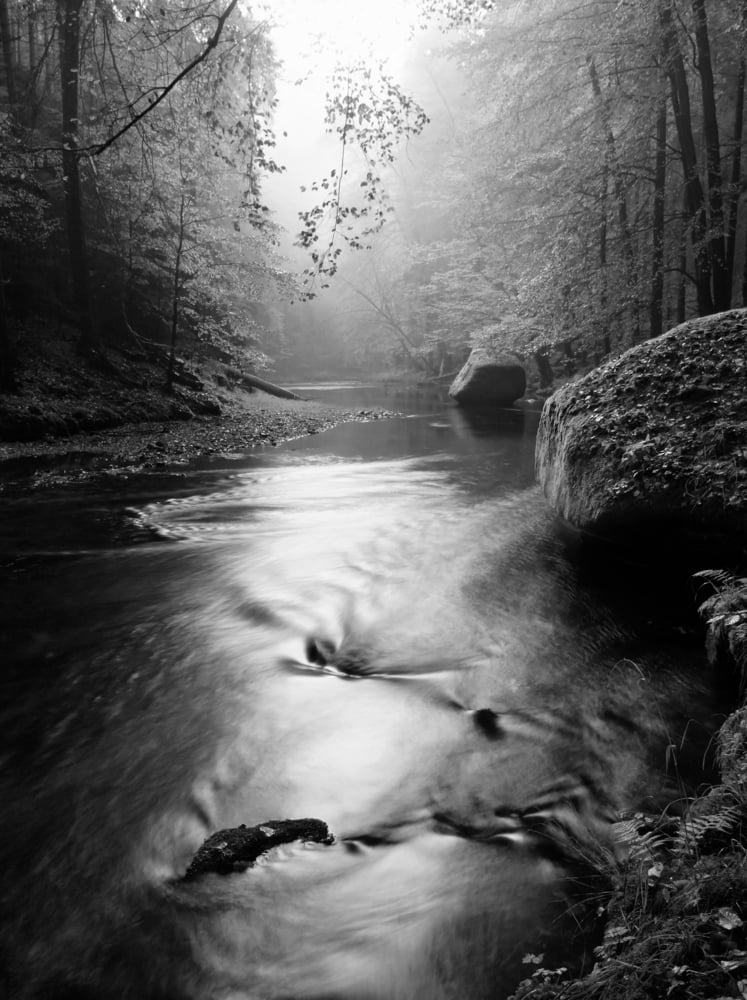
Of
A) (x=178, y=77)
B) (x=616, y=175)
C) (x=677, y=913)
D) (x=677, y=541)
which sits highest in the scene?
(x=616, y=175)

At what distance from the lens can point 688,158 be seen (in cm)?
1162

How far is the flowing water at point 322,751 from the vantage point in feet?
6.33

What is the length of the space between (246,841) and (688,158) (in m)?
14.0

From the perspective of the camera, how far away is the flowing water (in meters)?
1.93

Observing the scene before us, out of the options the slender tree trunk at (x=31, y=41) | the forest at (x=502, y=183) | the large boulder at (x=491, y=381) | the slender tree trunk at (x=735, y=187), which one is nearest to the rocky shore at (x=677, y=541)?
the forest at (x=502, y=183)

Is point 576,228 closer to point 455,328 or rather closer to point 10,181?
point 10,181

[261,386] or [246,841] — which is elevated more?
[261,386]

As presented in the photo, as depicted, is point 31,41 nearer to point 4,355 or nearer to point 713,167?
point 4,355

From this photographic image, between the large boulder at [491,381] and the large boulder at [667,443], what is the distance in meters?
15.6

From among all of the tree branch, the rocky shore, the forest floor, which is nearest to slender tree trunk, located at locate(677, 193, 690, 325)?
the rocky shore

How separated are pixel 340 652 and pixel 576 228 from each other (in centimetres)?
1253

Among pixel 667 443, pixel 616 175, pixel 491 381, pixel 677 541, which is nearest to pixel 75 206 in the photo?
pixel 616 175

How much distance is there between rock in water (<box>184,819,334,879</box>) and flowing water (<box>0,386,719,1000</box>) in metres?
0.06

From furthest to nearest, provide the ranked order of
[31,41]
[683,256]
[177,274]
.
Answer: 1. [177,274]
2. [31,41]
3. [683,256]
